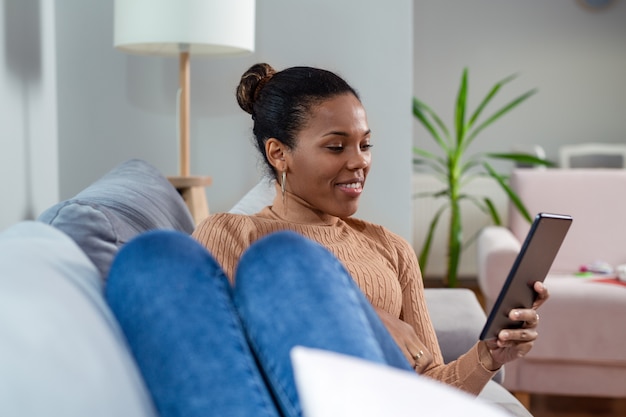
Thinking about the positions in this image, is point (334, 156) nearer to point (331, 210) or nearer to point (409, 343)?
point (331, 210)

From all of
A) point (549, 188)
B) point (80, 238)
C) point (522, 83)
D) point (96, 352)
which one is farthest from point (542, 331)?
point (522, 83)

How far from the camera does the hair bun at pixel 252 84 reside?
1.78 metres

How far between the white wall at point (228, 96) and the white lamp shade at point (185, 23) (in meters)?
0.40

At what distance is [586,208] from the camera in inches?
150

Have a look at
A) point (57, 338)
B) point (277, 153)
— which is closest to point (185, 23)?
point (277, 153)

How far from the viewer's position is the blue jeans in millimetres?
849

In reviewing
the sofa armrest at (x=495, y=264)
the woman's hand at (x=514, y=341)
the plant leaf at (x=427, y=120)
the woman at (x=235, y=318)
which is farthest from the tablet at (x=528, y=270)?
the plant leaf at (x=427, y=120)

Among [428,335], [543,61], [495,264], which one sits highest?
[543,61]

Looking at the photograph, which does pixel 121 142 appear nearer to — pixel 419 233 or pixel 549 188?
pixel 549 188

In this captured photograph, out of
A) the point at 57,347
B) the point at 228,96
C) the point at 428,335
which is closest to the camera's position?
the point at 57,347

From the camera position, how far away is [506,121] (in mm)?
6473

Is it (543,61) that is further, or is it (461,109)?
(543,61)

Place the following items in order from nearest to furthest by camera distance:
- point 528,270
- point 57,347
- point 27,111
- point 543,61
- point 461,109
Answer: point 57,347 → point 528,270 → point 27,111 → point 461,109 → point 543,61

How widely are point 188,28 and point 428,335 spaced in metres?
1.29
